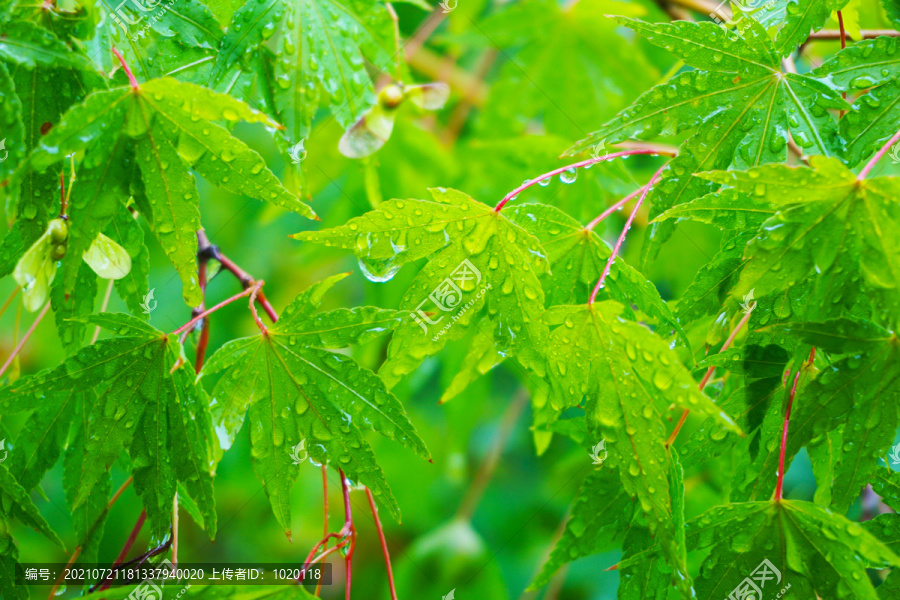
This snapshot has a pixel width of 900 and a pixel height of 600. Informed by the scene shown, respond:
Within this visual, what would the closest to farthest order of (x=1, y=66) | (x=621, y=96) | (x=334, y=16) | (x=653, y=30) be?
1. (x=1, y=66)
2. (x=653, y=30)
3. (x=334, y=16)
4. (x=621, y=96)

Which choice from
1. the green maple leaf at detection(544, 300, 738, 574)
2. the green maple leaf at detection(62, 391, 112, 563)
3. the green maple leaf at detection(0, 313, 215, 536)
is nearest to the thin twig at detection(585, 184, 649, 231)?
the green maple leaf at detection(544, 300, 738, 574)

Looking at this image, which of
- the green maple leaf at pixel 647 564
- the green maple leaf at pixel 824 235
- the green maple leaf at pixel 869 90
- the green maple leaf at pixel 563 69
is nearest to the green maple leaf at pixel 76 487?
the green maple leaf at pixel 647 564

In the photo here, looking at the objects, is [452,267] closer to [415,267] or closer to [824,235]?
[824,235]

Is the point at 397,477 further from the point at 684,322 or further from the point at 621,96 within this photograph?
the point at 684,322

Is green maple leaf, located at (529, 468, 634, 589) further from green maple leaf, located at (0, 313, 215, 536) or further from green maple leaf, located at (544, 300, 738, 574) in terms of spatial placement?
green maple leaf, located at (0, 313, 215, 536)

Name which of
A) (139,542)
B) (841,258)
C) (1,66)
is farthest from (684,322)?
(139,542)

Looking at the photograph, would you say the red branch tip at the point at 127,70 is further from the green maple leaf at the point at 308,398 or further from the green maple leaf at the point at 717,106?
Result: the green maple leaf at the point at 717,106
